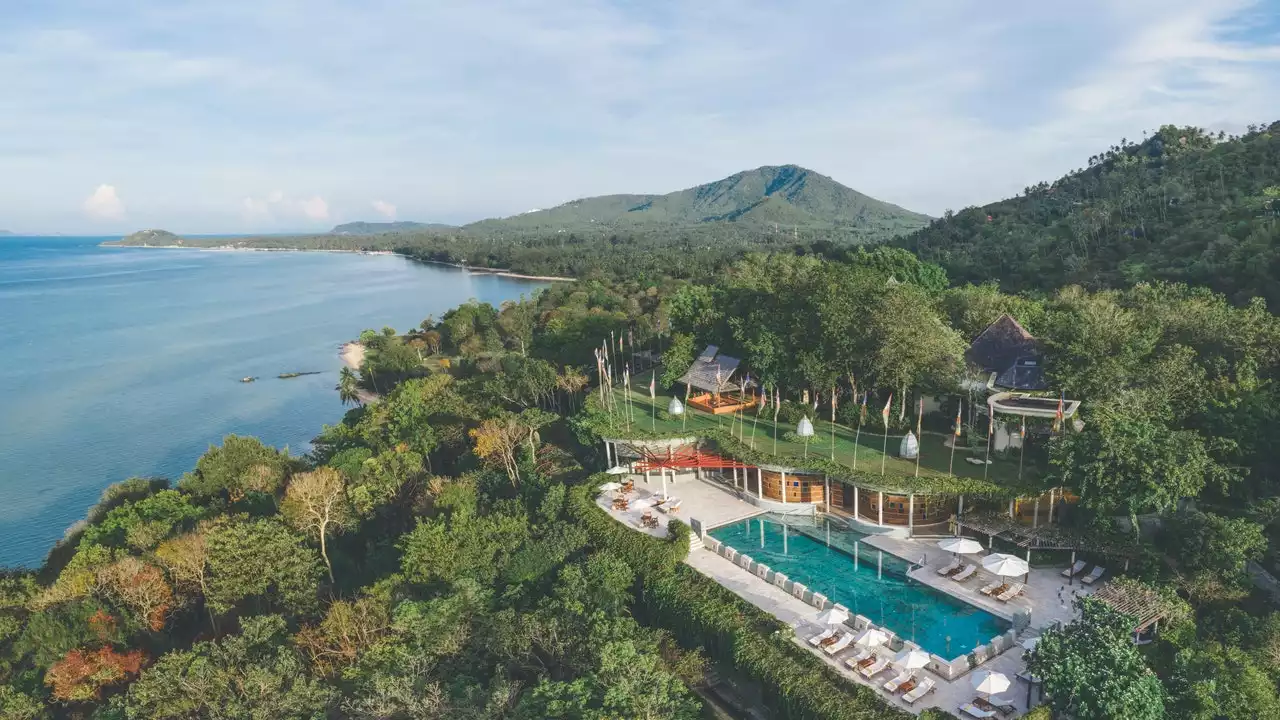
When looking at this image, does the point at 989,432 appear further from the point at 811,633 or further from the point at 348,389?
the point at 348,389

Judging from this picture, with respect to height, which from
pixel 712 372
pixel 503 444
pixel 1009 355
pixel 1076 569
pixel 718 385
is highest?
pixel 1009 355

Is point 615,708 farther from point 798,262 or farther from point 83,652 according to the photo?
point 798,262

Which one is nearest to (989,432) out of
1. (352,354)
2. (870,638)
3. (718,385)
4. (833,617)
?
(833,617)

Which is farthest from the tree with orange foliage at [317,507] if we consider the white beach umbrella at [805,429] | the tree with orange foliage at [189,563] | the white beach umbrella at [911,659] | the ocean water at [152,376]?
the ocean water at [152,376]

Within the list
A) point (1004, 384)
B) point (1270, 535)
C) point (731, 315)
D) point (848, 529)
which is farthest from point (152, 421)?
point (1270, 535)

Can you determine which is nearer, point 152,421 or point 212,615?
point 212,615

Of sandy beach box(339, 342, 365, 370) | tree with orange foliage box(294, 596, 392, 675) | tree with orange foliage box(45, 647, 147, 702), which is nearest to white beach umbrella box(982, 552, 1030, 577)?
tree with orange foliage box(294, 596, 392, 675)
